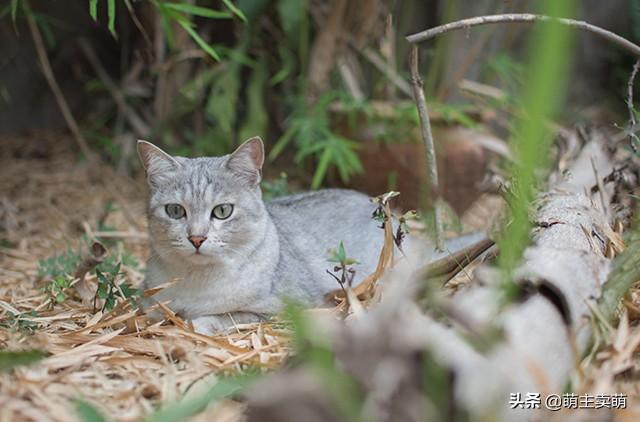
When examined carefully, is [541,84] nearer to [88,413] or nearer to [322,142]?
[88,413]

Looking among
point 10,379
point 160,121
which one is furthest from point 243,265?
point 160,121

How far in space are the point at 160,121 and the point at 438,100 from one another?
6.70ft

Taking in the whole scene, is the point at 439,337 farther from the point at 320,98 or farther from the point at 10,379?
the point at 320,98

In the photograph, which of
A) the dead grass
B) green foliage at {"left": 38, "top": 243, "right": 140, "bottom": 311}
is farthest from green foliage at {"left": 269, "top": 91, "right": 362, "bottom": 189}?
green foliage at {"left": 38, "top": 243, "right": 140, "bottom": 311}

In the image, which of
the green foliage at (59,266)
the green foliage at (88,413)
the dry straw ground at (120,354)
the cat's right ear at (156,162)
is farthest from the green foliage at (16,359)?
the green foliage at (59,266)

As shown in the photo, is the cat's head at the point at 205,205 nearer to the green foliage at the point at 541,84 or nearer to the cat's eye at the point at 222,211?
the cat's eye at the point at 222,211

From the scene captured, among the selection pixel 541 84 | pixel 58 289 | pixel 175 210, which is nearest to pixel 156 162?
pixel 175 210

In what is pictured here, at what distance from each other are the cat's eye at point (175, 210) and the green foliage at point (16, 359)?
0.93m

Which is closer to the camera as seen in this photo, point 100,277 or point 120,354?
point 120,354

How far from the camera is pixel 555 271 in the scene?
1.95 meters

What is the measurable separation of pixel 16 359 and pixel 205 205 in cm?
102

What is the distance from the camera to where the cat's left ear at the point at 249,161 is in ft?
9.65

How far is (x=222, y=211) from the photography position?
2.91m

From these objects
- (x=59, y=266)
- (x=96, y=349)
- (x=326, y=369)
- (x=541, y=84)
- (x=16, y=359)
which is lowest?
(x=59, y=266)
